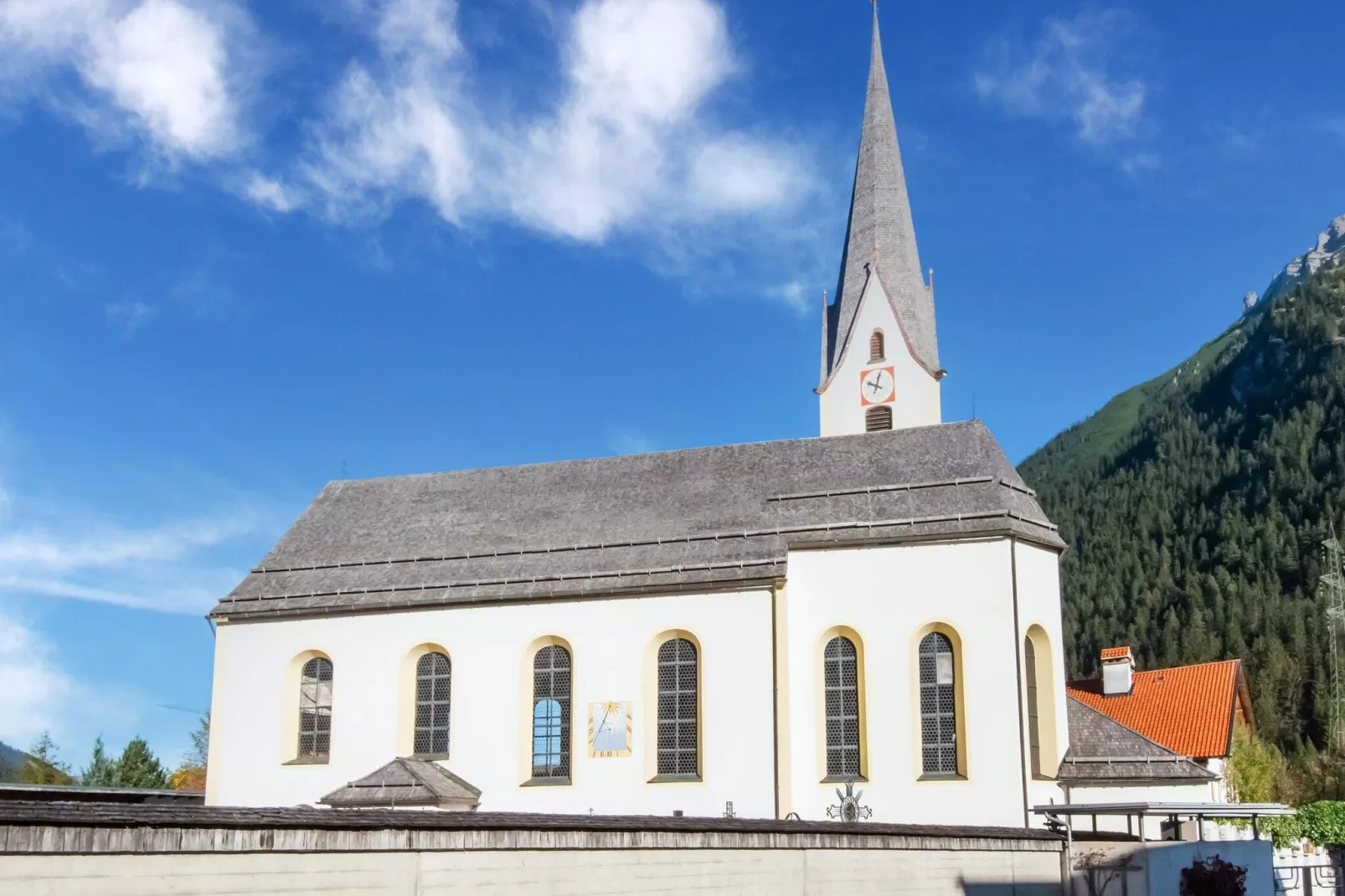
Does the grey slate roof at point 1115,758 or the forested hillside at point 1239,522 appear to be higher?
the forested hillside at point 1239,522

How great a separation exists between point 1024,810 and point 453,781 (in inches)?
472

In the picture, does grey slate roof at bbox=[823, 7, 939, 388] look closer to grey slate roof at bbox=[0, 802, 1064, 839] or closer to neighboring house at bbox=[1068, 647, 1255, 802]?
neighboring house at bbox=[1068, 647, 1255, 802]

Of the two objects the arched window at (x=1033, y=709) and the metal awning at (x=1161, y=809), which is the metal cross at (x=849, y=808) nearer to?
the arched window at (x=1033, y=709)

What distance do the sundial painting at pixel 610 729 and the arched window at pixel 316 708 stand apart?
21.7ft

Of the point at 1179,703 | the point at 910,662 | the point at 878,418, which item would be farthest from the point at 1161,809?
the point at 878,418

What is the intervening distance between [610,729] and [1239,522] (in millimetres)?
121663

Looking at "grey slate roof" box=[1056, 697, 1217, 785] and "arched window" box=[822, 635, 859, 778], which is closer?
"grey slate roof" box=[1056, 697, 1217, 785]

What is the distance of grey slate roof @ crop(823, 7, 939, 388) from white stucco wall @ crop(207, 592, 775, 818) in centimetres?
1997

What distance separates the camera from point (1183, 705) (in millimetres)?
45156

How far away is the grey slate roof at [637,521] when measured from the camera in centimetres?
3003

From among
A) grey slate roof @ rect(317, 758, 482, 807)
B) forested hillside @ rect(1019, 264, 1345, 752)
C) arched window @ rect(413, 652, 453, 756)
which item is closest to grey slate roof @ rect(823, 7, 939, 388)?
arched window @ rect(413, 652, 453, 756)

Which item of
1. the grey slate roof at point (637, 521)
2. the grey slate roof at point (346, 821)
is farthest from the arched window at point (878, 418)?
the grey slate roof at point (346, 821)

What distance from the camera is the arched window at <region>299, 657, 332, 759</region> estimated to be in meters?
32.7

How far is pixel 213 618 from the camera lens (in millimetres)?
34219
